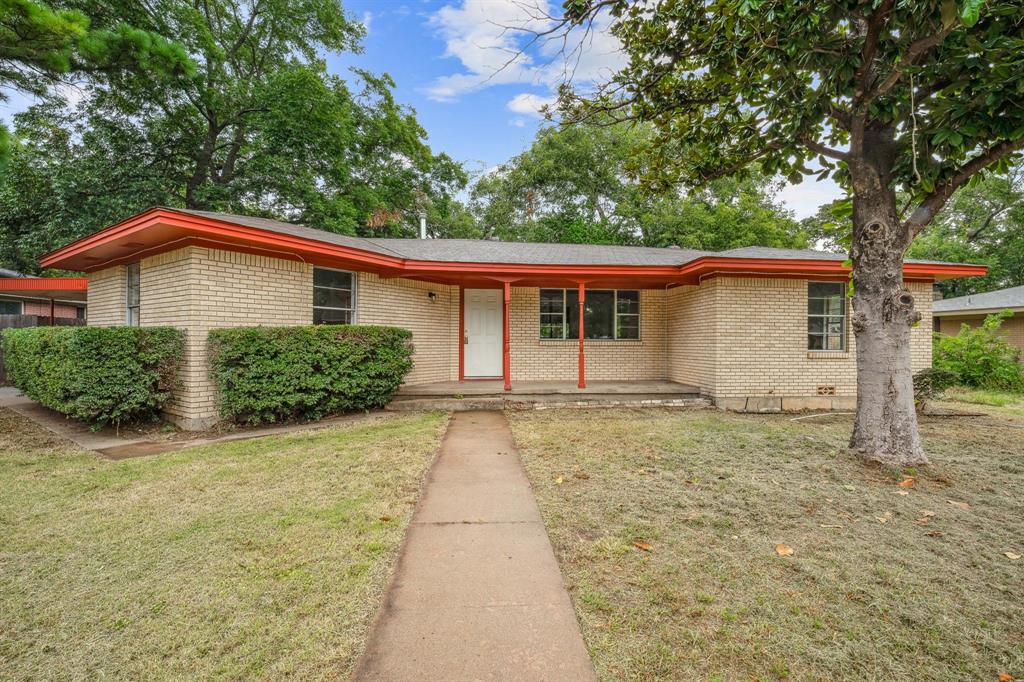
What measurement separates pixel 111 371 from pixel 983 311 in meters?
23.0

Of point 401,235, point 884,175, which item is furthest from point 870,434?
point 401,235

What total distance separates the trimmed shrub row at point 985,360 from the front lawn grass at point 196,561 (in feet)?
46.6

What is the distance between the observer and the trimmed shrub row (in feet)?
35.1

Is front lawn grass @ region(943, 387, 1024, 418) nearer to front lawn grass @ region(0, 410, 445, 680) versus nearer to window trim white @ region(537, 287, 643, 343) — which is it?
window trim white @ region(537, 287, 643, 343)

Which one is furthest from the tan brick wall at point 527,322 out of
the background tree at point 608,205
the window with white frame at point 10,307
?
the window with white frame at point 10,307

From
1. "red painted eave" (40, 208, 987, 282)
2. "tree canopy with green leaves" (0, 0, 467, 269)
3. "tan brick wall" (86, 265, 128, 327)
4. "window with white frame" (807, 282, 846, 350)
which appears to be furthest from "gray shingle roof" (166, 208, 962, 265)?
"tree canopy with green leaves" (0, 0, 467, 269)

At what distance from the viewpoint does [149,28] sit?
43.9 feet

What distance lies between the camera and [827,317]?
27.8ft

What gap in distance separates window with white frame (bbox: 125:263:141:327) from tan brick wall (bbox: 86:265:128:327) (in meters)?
0.06

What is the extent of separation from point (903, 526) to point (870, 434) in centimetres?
184

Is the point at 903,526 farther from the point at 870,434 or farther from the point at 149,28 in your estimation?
the point at 149,28

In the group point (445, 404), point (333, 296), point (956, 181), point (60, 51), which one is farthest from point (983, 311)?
point (60, 51)

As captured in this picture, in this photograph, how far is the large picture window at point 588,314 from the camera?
33.0 ft

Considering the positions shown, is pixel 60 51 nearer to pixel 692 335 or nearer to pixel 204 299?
A: pixel 204 299
